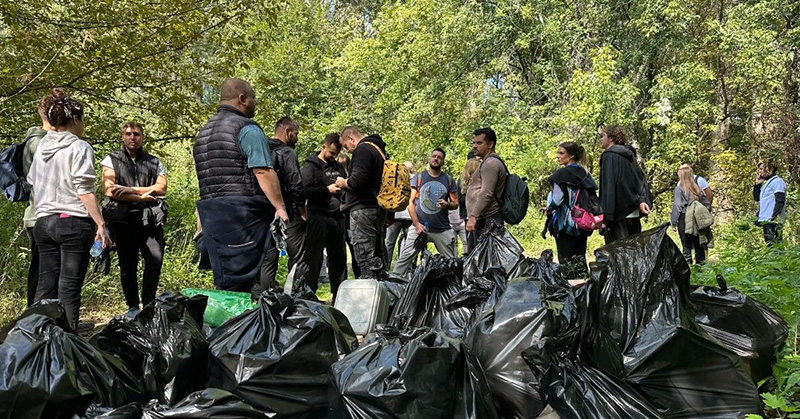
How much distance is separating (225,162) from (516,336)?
7.15 ft

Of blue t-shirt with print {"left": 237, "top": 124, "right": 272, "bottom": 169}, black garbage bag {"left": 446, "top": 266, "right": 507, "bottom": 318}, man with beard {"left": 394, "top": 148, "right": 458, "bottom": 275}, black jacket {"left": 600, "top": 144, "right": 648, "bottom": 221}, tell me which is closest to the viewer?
black garbage bag {"left": 446, "top": 266, "right": 507, "bottom": 318}

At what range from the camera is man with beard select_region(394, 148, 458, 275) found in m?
7.29

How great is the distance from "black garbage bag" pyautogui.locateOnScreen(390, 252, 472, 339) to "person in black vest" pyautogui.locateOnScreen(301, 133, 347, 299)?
6.94 feet

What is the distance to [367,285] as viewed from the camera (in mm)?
4047

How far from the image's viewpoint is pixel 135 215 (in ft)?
17.7

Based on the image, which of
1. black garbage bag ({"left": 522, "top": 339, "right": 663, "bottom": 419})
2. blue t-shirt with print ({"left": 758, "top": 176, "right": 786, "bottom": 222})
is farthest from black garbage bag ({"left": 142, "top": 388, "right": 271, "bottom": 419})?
blue t-shirt with print ({"left": 758, "top": 176, "right": 786, "bottom": 222})

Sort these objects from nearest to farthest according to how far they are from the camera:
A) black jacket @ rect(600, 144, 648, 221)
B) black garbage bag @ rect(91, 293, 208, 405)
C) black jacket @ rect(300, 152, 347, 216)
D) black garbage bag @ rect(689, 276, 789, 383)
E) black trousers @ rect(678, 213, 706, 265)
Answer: black garbage bag @ rect(91, 293, 208, 405) < black garbage bag @ rect(689, 276, 789, 383) < black jacket @ rect(300, 152, 347, 216) < black jacket @ rect(600, 144, 648, 221) < black trousers @ rect(678, 213, 706, 265)

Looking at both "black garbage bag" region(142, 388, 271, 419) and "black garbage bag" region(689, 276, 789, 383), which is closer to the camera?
"black garbage bag" region(142, 388, 271, 419)

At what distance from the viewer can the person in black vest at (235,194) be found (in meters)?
3.90

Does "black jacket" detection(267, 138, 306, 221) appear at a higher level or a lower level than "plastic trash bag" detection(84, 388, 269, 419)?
higher

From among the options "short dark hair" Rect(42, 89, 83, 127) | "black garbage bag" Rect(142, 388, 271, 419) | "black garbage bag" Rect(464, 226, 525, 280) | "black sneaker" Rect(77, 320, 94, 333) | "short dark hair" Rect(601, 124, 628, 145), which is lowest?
"black sneaker" Rect(77, 320, 94, 333)

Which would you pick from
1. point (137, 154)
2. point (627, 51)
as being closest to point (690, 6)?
point (627, 51)

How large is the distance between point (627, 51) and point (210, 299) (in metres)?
17.4

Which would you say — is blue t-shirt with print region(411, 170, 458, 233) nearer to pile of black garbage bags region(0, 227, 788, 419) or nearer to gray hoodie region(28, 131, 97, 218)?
gray hoodie region(28, 131, 97, 218)
